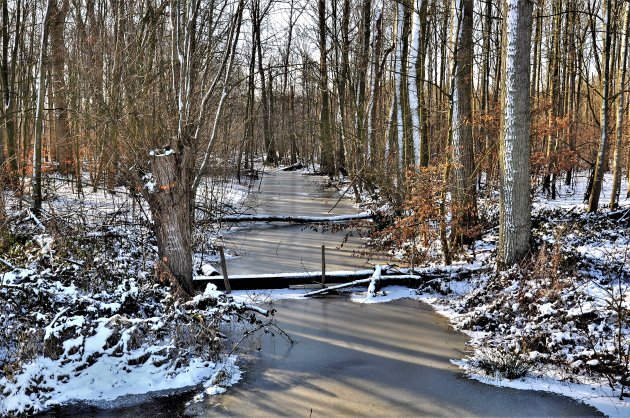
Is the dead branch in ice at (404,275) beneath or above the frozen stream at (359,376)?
above

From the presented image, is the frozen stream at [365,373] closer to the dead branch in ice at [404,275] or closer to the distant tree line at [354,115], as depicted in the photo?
the dead branch in ice at [404,275]

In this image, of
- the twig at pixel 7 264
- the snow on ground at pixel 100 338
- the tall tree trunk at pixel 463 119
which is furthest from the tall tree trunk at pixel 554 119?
the twig at pixel 7 264

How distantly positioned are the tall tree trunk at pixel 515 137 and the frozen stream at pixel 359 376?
1.88m

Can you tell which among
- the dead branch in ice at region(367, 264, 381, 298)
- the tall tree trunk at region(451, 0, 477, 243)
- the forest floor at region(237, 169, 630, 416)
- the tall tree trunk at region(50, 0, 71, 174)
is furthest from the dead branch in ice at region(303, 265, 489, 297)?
A: the tall tree trunk at region(50, 0, 71, 174)

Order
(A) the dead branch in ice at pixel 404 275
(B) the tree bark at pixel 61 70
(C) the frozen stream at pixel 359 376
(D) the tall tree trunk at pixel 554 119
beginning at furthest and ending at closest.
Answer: (B) the tree bark at pixel 61 70 → (D) the tall tree trunk at pixel 554 119 → (A) the dead branch in ice at pixel 404 275 → (C) the frozen stream at pixel 359 376

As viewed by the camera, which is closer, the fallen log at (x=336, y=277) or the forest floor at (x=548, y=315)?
the forest floor at (x=548, y=315)

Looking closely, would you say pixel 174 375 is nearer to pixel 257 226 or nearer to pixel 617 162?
pixel 257 226

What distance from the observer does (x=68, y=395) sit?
5941 mm

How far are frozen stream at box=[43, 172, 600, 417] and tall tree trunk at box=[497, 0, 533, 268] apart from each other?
6.18ft

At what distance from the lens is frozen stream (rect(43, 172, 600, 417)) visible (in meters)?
5.65

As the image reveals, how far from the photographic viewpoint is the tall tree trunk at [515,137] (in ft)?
28.5

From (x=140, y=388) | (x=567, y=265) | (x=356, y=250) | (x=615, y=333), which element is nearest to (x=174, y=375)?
(x=140, y=388)

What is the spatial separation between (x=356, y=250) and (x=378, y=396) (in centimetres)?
816

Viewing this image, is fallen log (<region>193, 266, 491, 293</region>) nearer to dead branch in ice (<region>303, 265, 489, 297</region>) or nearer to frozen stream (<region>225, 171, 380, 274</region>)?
dead branch in ice (<region>303, 265, 489, 297</region>)
